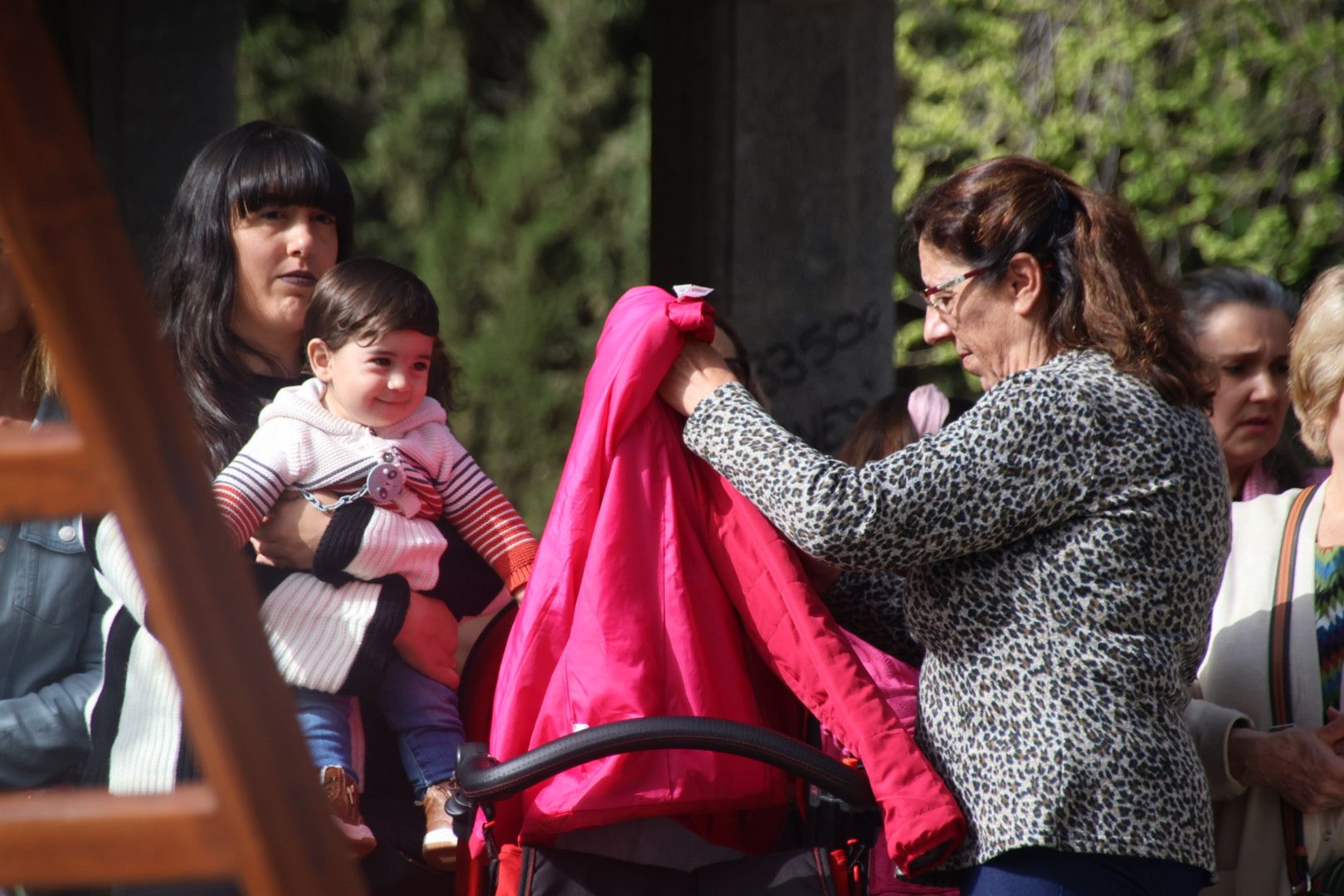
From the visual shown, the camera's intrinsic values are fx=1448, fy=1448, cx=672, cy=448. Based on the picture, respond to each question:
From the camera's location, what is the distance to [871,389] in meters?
4.86

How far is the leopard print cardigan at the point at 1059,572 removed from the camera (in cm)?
188

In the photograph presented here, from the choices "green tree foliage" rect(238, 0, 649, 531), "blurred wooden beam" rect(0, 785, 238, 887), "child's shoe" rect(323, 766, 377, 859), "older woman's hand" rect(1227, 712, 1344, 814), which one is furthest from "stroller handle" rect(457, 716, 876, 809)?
"green tree foliage" rect(238, 0, 649, 531)

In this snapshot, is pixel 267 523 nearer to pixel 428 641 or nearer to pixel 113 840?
pixel 428 641

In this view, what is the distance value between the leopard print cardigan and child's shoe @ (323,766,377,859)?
795 millimetres

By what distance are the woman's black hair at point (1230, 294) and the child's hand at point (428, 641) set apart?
1.85 m

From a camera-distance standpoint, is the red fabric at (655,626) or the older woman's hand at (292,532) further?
the older woman's hand at (292,532)

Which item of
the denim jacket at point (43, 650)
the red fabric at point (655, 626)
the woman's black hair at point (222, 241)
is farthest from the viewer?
the woman's black hair at point (222, 241)

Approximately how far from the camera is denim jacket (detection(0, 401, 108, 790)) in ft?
7.73

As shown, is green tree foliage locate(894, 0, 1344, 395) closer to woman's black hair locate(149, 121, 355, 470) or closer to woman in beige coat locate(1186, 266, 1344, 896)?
woman in beige coat locate(1186, 266, 1344, 896)

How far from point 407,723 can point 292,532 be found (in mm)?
359

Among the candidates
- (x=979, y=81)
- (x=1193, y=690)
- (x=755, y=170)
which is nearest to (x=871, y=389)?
(x=755, y=170)

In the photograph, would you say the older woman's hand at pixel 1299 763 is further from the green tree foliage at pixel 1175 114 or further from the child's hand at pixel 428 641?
the green tree foliage at pixel 1175 114

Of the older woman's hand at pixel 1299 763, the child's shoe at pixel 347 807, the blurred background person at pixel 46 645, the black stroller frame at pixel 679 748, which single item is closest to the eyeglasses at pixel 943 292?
the black stroller frame at pixel 679 748

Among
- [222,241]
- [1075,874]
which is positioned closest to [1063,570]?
[1075,874]
